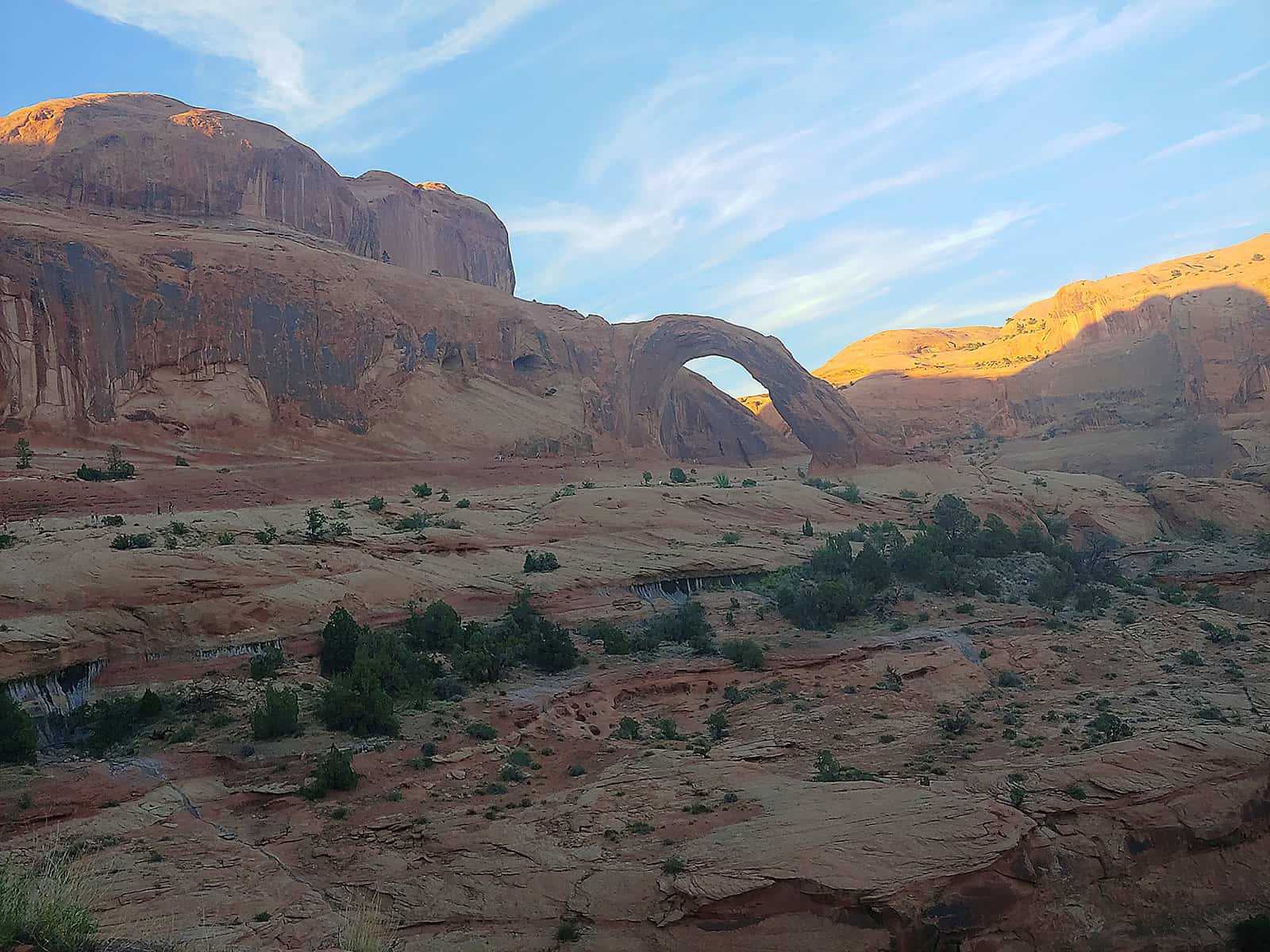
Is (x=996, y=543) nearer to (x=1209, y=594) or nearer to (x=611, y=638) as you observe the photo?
(x=1209, y=594)

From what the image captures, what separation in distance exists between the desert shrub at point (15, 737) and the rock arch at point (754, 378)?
31.3 m

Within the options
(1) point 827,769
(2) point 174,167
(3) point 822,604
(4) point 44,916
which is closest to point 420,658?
(1) point 827,769

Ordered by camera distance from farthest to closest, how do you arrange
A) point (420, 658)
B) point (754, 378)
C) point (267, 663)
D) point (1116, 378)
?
point (1116, 378), point (754, 378), point (420, 658), point (267, 663)

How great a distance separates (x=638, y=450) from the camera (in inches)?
1687

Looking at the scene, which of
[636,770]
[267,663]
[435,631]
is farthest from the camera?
[435,631]

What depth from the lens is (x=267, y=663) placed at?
17.6 m

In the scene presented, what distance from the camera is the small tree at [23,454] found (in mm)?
25453

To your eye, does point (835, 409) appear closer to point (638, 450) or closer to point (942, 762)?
point (638, 450)

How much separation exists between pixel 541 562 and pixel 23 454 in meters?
14.0

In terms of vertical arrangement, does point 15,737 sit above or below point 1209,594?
above

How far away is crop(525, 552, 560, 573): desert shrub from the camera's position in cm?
2394

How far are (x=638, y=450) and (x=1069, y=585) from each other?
20787 millimetres

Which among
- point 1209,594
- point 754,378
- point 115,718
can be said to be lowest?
point 1209,594

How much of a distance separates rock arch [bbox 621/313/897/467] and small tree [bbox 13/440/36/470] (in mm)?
23643
